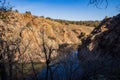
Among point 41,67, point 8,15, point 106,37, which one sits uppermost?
point 8,15

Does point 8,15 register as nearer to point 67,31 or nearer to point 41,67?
point 41,67

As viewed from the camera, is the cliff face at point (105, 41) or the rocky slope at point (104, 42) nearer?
the rocky slope at point (104, 42)

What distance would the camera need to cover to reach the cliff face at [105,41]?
56.0 metres

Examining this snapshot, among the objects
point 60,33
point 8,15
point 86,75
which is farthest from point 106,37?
point 60,33

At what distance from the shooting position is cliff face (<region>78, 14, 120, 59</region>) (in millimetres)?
56000

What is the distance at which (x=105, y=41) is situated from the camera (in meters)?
61.1

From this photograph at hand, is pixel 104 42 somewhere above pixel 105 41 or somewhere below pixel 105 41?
below

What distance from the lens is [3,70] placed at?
1322 centimetres

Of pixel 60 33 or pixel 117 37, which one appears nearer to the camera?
pixel 117 37

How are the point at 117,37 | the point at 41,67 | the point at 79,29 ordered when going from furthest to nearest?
1. the point at 79,29
2. the point at 117,37
3. the point at 41,67

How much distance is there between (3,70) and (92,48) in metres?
50.0

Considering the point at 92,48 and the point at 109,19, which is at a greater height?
the point at 109,19

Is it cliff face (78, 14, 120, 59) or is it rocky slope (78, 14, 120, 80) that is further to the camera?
cliff face (78, 14, 120, 59)

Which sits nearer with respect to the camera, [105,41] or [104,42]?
[105,41]
